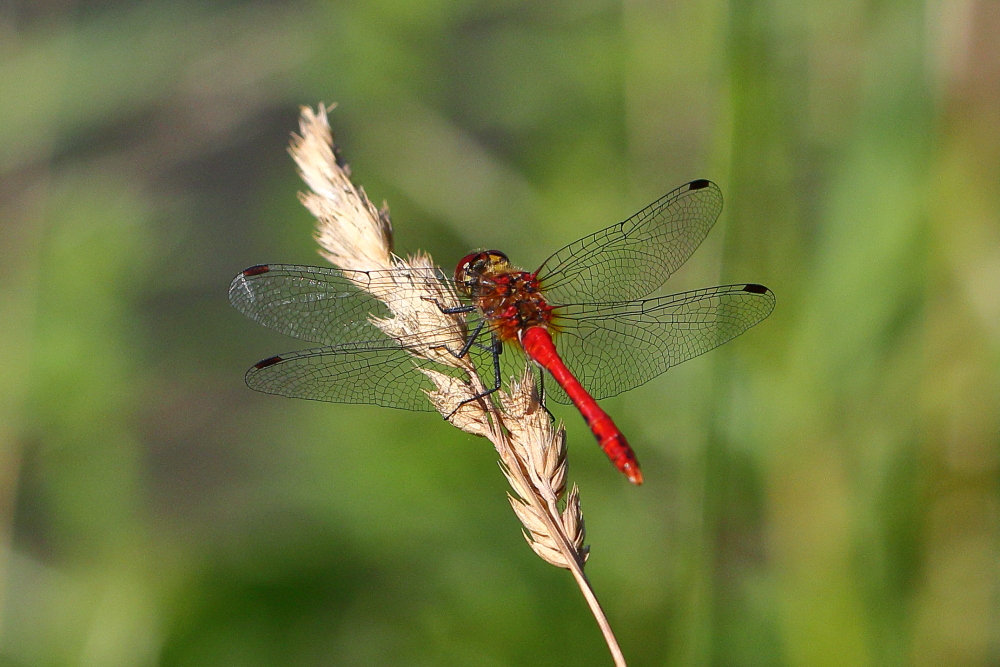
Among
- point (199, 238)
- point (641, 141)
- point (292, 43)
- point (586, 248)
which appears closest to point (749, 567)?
point (586, 248)

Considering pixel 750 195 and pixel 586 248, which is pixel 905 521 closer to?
pixel 750 195

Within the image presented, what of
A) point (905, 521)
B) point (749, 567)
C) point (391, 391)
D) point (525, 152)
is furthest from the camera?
point (525, 152)

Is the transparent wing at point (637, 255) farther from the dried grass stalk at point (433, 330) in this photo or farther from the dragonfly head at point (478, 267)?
the dried grass stalk at point (433, 330)

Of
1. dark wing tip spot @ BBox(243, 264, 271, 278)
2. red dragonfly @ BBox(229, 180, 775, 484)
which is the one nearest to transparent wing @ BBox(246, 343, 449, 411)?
red dragonfly @ BBox(229, 180, 775, 484)

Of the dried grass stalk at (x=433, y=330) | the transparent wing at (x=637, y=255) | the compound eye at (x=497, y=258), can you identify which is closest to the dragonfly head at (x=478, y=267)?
the compound eye at (x=497, y=258)

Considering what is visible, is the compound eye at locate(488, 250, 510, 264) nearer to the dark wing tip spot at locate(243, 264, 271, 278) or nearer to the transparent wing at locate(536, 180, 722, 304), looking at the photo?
the transparent wing at locate(536, 180, 722, 304)
